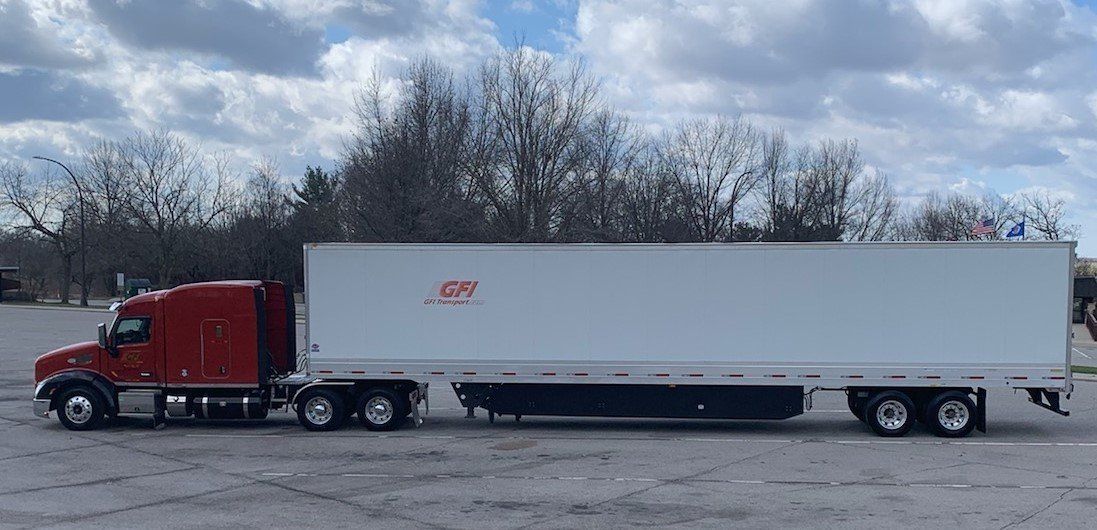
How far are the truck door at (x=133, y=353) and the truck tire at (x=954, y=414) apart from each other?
12997 mm

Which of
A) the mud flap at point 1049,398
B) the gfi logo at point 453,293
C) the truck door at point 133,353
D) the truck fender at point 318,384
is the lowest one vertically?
the mud flap at point 1049,398

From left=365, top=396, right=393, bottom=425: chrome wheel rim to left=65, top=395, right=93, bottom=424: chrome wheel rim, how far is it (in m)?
4.77

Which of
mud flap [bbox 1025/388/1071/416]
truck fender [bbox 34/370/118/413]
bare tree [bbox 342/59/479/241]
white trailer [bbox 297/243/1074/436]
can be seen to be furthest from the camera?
bare tree [bbox 342/59/479/241]

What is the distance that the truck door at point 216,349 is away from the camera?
16.2 metres

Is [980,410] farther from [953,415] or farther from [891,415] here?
[891,415]

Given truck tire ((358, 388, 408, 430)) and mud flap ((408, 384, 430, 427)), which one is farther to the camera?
mud flap ((408, 384, 430, 427))

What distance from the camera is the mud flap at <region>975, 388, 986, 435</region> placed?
15.5 metres

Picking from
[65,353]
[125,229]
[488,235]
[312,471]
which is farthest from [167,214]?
[312,471]

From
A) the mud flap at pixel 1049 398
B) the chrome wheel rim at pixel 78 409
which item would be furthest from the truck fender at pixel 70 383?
the mud flap at pixel 1049 398

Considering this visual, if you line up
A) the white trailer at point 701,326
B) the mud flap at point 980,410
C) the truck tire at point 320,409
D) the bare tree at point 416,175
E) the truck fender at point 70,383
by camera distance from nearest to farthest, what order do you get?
the white trailer at point 701,326 → the mud flap at point 980,410 → the truck tire at point 320,409 → the truck fender at point 70,383 → the bare tree at point 416,175

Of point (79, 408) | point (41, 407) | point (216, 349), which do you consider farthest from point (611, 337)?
point (41, 407)

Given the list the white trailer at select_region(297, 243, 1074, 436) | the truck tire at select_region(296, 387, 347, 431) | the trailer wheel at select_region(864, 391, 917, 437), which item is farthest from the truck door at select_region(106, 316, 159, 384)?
the trailer wheel at select_region(864, 391, 917, 437)

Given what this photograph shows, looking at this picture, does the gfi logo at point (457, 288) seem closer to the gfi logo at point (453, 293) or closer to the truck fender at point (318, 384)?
the gfi logo at point (453, 293)

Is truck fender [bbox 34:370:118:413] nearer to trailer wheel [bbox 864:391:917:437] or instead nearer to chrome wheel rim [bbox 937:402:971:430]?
trailer wheel [bbox 864:391:917:437]
